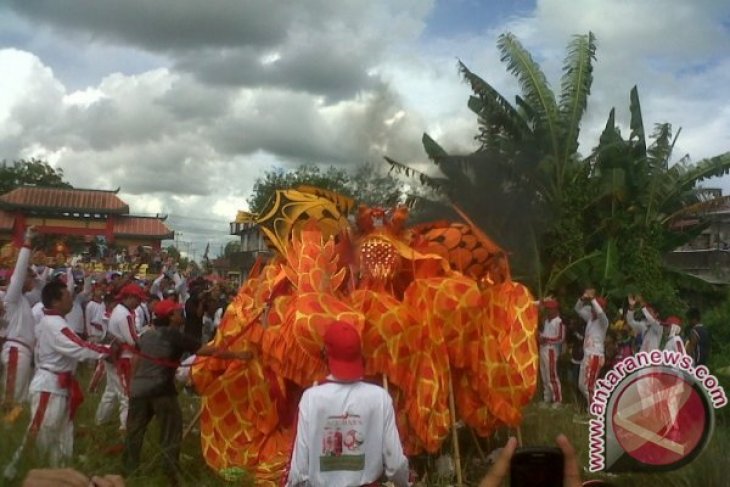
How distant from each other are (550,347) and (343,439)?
775 cm

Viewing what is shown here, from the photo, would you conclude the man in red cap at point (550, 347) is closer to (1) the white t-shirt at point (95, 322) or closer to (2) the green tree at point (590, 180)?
(2) the green tree at point (590, 180)

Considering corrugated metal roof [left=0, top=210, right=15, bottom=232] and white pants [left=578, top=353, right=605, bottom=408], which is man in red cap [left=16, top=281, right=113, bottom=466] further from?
corrugated metal roof [left=0, top=210, right=15, bottom=232]

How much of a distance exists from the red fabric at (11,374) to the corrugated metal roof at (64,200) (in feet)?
102

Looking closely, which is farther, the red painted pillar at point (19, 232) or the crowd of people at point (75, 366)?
the red painted pillar at point (19, 232)

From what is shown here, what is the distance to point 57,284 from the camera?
18.8 feet

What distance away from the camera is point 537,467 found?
4.96 ft

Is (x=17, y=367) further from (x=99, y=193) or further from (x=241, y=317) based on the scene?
(x=99, y=193)

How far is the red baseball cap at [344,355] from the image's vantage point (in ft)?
11.7

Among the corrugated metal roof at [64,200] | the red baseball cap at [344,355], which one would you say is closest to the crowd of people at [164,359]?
the red baseball cap at [344,355]

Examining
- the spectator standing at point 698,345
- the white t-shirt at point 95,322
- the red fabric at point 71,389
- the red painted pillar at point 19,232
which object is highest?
the red painted pillar at point 19,232

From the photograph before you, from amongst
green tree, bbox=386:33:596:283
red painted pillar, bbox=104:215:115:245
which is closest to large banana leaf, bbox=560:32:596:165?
green tree, bbox=386:33:596:283

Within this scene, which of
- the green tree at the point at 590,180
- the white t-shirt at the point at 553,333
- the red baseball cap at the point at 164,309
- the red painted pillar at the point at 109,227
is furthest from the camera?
the red painted pillar at the point at 109,227

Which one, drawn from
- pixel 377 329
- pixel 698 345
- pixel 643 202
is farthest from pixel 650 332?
pixel 377 329

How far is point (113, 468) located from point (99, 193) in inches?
1453
